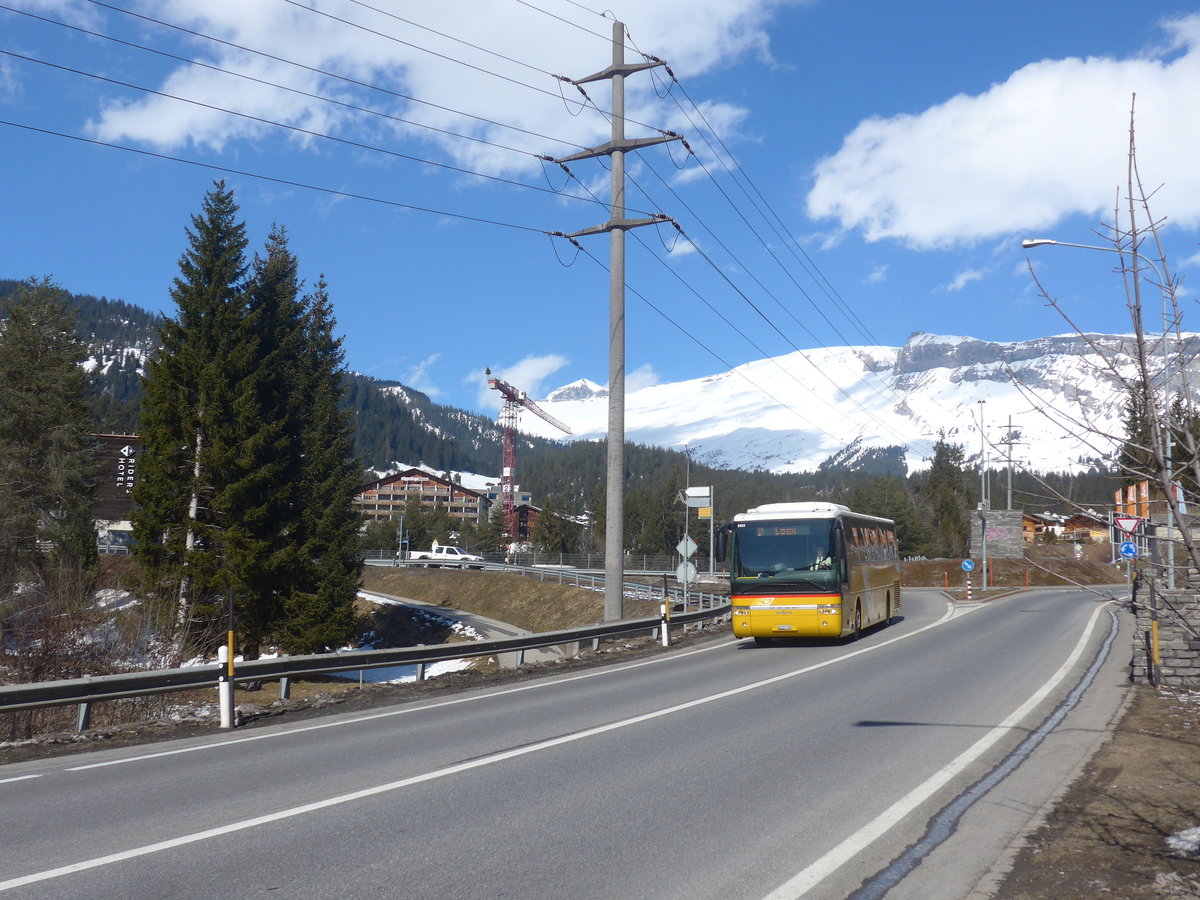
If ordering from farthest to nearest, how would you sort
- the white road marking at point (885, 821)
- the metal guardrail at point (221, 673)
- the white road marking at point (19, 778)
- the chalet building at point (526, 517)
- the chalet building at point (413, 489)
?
the chalet building at point (413, 489) < the chalet building at point (526, 517) < the metal guardrail at point (221, 673) < the white road marking at point (19, 778) < the white road marking at point (885, 821)

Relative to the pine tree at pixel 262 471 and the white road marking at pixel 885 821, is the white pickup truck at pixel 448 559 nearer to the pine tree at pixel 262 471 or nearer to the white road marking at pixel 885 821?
the pine tree at pixel 262 471

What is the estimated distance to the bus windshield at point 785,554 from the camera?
70.0 feet

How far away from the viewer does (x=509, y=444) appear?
15800 centimetres

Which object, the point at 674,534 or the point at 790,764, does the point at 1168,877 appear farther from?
the point at 674,534

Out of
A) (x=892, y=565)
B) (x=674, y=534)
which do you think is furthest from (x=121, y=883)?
(x=674, y=534)

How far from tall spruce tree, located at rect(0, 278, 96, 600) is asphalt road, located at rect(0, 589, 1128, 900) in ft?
120

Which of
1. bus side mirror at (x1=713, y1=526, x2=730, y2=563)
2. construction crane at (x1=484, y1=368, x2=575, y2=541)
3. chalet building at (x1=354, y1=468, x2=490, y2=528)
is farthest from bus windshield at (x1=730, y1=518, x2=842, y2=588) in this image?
chalet building at (x1=354, y1=468, x2=490, y2=528)

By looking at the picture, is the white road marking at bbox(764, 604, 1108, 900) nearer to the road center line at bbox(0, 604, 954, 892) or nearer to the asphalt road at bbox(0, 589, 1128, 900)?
the asphalt road at bbox(0, 589, 1128, 900)

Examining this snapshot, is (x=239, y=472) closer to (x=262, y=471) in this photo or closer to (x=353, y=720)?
(x=262, y=471)

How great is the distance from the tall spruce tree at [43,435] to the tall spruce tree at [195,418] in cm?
1012

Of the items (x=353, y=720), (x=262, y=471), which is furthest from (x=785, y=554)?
(x=262, y=471)

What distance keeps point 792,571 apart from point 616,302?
7.44 m

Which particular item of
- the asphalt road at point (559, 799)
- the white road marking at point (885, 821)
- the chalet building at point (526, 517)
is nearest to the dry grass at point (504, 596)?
the asphalt road at point (559, 799)

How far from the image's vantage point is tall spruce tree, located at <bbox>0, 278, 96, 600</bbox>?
43.1 meters
